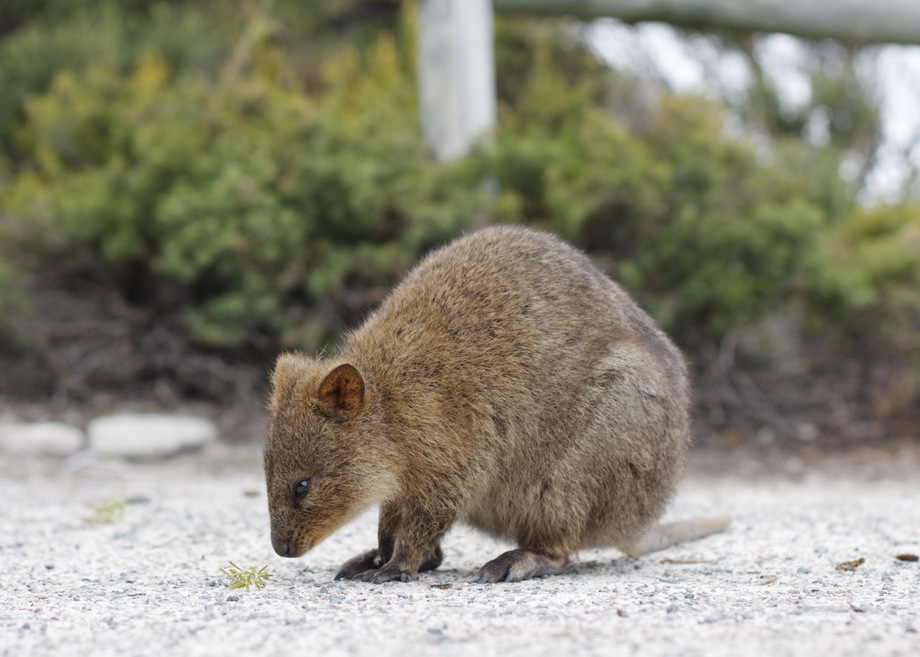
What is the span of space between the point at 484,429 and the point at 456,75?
700cm

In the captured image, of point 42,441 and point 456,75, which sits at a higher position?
point 456,75

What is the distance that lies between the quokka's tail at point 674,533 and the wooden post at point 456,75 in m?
5.90

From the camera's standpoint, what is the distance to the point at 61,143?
10953 mm

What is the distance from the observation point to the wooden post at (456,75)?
10969mm

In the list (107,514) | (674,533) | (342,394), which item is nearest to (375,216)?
(107,514)

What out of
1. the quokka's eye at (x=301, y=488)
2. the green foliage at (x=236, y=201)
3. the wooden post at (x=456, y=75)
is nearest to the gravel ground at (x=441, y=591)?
the quokka's eye at (x=301, y=488)

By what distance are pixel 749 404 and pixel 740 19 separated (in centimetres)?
437

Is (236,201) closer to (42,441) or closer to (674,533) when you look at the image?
(42,441)

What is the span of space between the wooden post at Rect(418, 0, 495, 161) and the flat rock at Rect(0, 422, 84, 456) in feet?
15.1

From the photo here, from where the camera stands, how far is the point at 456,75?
1097 centimetres

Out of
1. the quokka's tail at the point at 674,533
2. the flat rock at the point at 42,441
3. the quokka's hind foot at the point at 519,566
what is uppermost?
the flat rock at the point at 42,441

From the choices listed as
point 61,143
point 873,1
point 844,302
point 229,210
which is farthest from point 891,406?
point 61,143

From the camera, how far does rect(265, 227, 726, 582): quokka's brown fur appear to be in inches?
181

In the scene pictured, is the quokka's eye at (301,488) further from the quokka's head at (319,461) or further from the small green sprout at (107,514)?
the small green sprout at (107,514)
